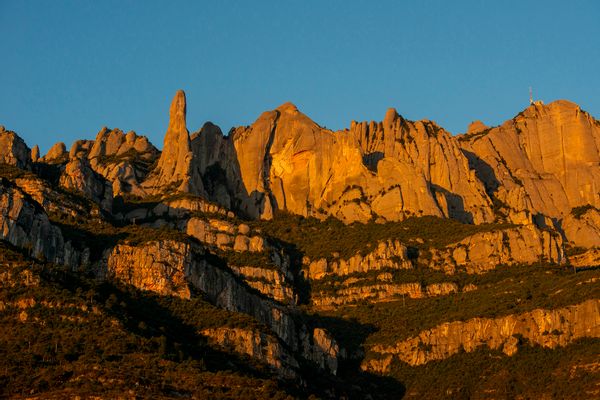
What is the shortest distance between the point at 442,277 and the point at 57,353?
6895cm

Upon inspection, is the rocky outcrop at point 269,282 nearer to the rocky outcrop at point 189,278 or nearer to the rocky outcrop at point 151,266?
the rocky outcrop at point 189,278

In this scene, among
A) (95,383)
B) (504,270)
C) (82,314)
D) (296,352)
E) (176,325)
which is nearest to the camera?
(95,383)

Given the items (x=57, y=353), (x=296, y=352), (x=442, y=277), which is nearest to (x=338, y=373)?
(x=296, y=352)

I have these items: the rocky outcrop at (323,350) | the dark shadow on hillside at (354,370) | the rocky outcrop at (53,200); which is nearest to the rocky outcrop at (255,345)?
the dark shadow on hillside at (354,370)

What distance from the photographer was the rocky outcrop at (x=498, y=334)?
168 m

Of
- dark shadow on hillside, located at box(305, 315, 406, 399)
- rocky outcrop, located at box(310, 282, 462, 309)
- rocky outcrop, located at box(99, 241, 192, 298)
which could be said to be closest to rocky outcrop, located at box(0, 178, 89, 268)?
rocky outcrop, located at box(99, 241, 192, 298)

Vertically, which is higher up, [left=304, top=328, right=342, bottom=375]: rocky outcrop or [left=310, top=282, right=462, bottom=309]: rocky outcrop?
[left=310, top=282, right=462, bottom=309]: rocky outcrop

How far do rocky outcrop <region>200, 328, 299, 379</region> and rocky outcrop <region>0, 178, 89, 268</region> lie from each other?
1988 centimetres

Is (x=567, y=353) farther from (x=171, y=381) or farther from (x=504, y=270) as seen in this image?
(x=171, y=381)

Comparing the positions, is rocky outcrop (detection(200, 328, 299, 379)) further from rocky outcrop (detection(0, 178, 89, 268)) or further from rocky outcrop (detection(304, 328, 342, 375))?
rocky outcrop (detection(0, 178, 89, 268))

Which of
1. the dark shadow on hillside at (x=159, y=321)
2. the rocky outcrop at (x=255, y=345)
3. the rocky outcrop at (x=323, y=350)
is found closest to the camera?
the dark shadow on hillside at (x=159, y=321)

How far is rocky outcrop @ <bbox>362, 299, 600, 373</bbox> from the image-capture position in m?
168

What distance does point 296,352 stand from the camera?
170125 mm

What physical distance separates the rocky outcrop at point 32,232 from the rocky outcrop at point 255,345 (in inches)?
783
